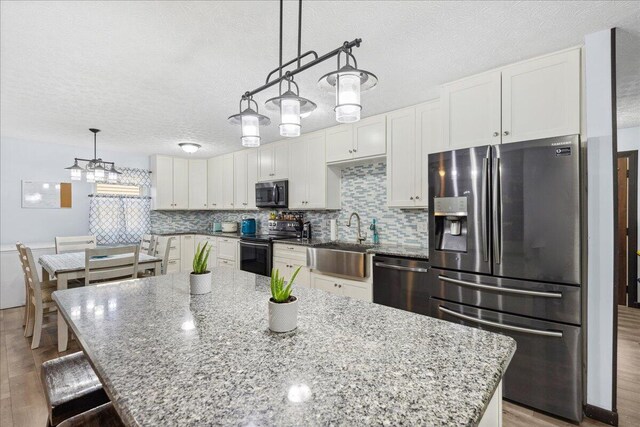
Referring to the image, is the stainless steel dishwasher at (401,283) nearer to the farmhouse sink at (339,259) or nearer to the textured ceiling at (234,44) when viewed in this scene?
the farmhouse sink at (339,259)

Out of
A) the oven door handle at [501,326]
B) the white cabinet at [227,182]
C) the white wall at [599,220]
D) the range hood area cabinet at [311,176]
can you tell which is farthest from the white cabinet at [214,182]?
the white wall at [599,220]

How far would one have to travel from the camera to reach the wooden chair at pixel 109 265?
263cm

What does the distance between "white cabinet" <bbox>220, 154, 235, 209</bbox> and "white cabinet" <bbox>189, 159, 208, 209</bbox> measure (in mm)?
573

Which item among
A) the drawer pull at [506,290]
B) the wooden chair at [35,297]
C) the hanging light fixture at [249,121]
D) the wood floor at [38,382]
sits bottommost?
the wood floor at [38,382]

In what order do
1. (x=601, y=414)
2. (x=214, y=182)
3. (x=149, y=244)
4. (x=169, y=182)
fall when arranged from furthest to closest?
(x=214, y=182)
(x=169, y=182)
(x=149, y=244)
(x=601, y=414)

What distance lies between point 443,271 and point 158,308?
196 cm

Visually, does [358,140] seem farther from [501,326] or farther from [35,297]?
[35,297]

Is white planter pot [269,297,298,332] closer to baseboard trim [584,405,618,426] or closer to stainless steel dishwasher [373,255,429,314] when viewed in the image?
stainless steel dishwasher [373,255,429,314]

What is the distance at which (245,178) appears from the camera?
200 inches

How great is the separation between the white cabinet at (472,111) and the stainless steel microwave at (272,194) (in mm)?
2387

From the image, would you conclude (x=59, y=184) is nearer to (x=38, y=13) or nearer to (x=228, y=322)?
(x=38, y=13)

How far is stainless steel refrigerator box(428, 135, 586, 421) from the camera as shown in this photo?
74.2 inches

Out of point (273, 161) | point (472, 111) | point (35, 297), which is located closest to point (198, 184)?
point (273, 161)

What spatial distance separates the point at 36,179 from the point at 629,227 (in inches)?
325
